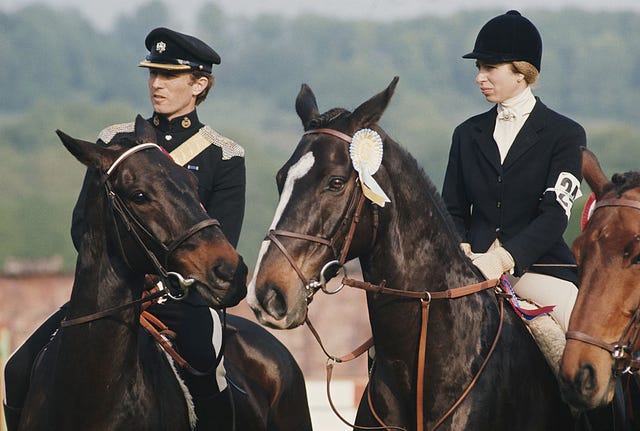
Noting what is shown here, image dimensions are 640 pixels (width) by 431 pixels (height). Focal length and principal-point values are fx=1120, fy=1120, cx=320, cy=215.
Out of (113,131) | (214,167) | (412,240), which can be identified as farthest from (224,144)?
(412,240)

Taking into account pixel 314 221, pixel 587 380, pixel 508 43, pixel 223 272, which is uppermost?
pixel 508 43

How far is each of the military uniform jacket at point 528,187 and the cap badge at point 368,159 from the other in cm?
105

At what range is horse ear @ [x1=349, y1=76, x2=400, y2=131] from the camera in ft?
18.6

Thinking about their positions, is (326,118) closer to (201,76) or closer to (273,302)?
Answer: (273,302)

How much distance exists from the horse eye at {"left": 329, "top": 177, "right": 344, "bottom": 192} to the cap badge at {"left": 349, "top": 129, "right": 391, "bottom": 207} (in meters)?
0.10

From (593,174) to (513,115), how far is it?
1.00 metres

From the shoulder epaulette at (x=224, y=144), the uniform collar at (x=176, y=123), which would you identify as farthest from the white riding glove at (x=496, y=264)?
the uniform collar at (x=176, y=123)

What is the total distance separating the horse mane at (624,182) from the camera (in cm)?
550

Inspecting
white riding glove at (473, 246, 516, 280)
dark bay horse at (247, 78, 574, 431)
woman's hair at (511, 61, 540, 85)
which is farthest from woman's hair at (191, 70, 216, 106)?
white riding glove at (473, 246, 516, 280)

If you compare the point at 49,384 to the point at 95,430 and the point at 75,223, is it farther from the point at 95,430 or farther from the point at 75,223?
the point at 75,223

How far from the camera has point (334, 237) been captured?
554 centimetres

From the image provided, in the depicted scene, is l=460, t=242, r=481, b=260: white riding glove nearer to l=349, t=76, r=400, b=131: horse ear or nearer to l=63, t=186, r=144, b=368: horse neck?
l=349, t=76, r=400, b=131: horse ear

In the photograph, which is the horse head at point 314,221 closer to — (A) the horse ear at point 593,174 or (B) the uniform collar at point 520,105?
(A) the horse ear at point 593,174

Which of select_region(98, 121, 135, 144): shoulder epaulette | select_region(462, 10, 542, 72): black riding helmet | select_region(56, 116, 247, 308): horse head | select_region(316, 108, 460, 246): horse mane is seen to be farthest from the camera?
select_region(98, 121, 135, 144): shoulder epaulette
